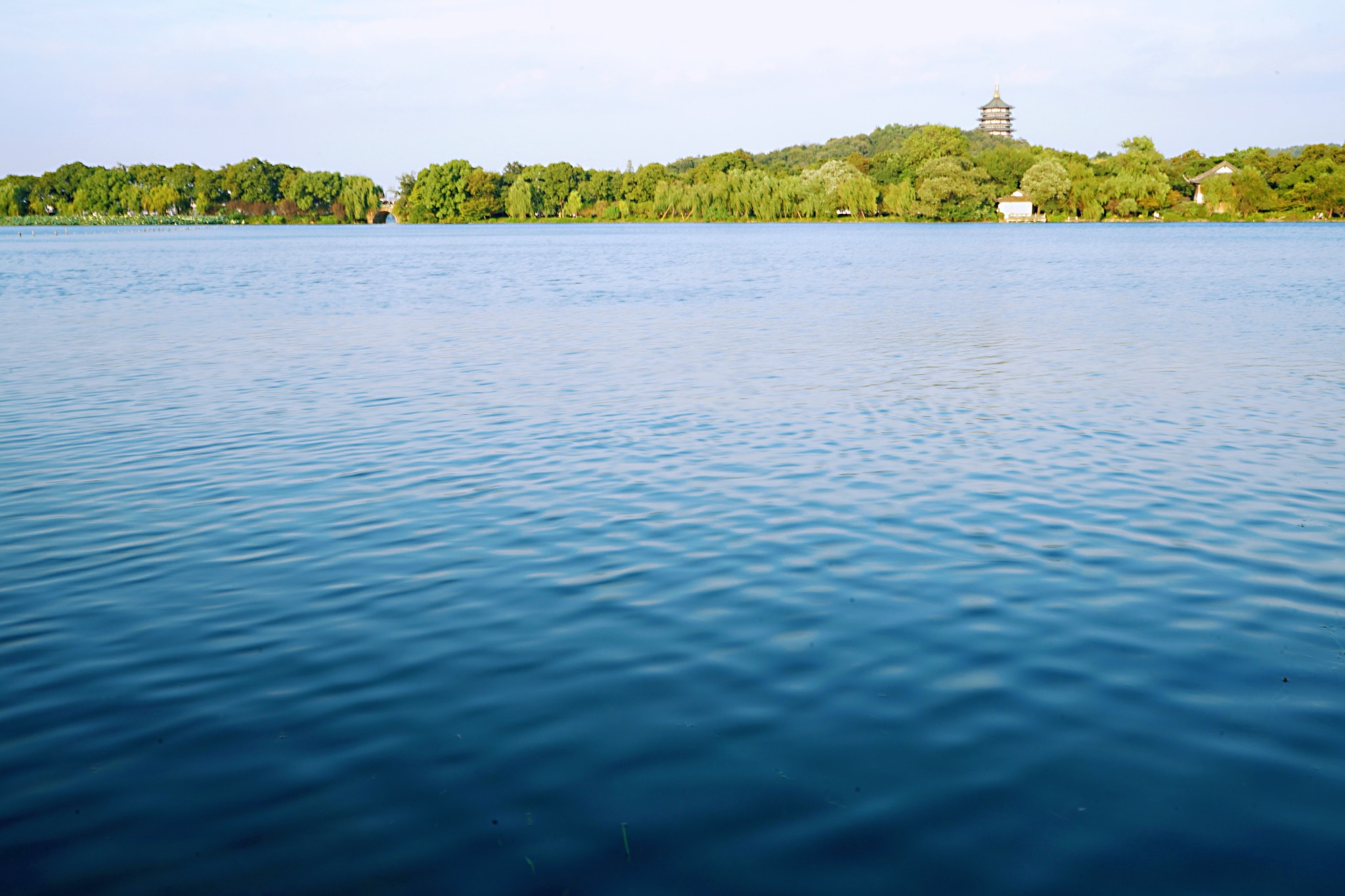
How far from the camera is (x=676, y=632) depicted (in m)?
8.49

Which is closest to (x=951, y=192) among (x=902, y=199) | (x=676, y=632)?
(x=902, y=199)

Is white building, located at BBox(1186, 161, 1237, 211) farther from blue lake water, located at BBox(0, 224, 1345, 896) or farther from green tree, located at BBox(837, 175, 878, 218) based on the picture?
blue lake water, located at BBox(0, 224, 1345, 896)

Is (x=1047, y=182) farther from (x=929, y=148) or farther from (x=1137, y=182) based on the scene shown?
(x=929, y=148)

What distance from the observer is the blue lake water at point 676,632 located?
5641mm

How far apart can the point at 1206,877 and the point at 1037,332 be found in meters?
25.6

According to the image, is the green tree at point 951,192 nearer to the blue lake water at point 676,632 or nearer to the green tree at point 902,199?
the green tree at point 902,199

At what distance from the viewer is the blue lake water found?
5641 mm

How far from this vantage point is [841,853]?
5.50 meters

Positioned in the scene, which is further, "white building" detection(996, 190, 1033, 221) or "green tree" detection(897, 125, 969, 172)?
"green tree" detection(897, 125, 969, 172)

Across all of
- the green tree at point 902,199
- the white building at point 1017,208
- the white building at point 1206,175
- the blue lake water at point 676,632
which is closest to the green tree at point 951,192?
the green tree at point 902,199

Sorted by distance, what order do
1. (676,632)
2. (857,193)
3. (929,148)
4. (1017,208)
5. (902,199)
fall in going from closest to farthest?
(676,632) < (902,199) < (857,193) < (1017,208) < (929,148)

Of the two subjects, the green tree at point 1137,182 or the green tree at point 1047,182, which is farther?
the green tree at point 1047,182

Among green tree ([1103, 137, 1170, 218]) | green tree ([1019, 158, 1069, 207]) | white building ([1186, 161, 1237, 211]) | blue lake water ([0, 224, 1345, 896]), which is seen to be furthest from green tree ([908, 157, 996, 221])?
blue lake water ([0, 224, 1345, 896])

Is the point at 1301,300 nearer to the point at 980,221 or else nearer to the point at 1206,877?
the point at 1206,877
